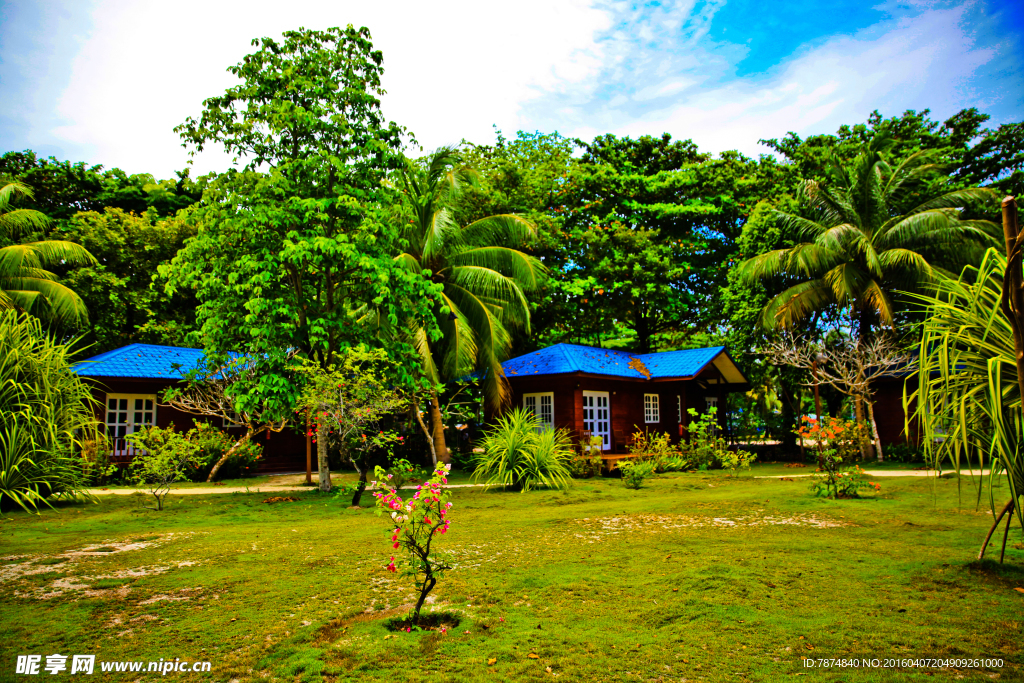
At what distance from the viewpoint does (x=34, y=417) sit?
979 centimetres

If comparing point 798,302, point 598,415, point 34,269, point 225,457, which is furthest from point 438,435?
point 798,302

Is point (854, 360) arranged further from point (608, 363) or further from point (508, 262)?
point (508, 262)

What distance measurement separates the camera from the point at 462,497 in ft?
39.4

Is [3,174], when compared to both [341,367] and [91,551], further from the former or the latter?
[91,551]

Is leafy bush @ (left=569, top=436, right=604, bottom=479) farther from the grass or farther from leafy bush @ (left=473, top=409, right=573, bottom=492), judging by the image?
the grass

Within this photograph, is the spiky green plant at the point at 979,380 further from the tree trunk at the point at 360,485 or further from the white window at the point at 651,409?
the white window at the point at 651,409

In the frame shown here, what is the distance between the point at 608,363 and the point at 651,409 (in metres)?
3.42

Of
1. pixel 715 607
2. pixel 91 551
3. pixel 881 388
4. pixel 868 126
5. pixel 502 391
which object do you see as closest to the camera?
pixel 715 607

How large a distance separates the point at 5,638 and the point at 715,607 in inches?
206

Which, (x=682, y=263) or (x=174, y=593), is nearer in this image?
(x=174, y=593)

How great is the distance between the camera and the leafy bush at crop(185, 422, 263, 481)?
51.2ft

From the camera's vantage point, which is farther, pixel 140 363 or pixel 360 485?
pixel 140 363

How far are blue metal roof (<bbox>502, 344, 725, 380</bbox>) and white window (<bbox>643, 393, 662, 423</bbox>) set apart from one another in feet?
4.02

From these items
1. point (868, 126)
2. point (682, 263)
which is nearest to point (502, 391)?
point (682, 263)
